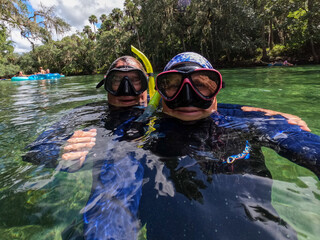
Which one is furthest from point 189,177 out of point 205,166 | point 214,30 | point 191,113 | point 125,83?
point 214,30

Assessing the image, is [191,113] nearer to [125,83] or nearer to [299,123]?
[299,123]

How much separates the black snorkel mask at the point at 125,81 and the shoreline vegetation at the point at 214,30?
9.35 metres

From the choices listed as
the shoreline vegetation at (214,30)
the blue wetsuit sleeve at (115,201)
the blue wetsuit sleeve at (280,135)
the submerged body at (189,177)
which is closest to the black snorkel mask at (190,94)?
the submerged body at (189,177)

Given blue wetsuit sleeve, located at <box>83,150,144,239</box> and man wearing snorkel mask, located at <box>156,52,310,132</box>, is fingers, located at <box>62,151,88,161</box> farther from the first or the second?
man wearing snorkel mask, located at <box>156,52,310,132</box>

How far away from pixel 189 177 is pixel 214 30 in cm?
2294

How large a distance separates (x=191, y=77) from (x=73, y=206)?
1494 millimetres

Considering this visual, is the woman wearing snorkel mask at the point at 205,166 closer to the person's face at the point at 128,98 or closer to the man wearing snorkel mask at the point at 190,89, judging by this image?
the man wearing snorkel mask at the point at 190,89

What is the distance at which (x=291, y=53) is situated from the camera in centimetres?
1941

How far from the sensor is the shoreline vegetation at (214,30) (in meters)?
13.1

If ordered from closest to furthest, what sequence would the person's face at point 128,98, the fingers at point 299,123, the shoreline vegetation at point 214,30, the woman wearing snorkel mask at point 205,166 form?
the woman wearing snorkel mask at point 205,166 < the fingers at point 299,123 < the person's face at point 128,98 < the shoreline vegetation at point 214,30

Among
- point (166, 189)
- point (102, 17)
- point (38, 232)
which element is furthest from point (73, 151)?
point (102, 17)

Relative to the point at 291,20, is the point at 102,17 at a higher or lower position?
higher

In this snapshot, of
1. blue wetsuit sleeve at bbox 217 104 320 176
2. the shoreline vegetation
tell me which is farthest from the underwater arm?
the shoreline vegetation

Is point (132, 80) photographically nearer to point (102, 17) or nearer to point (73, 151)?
point (73, 151)
